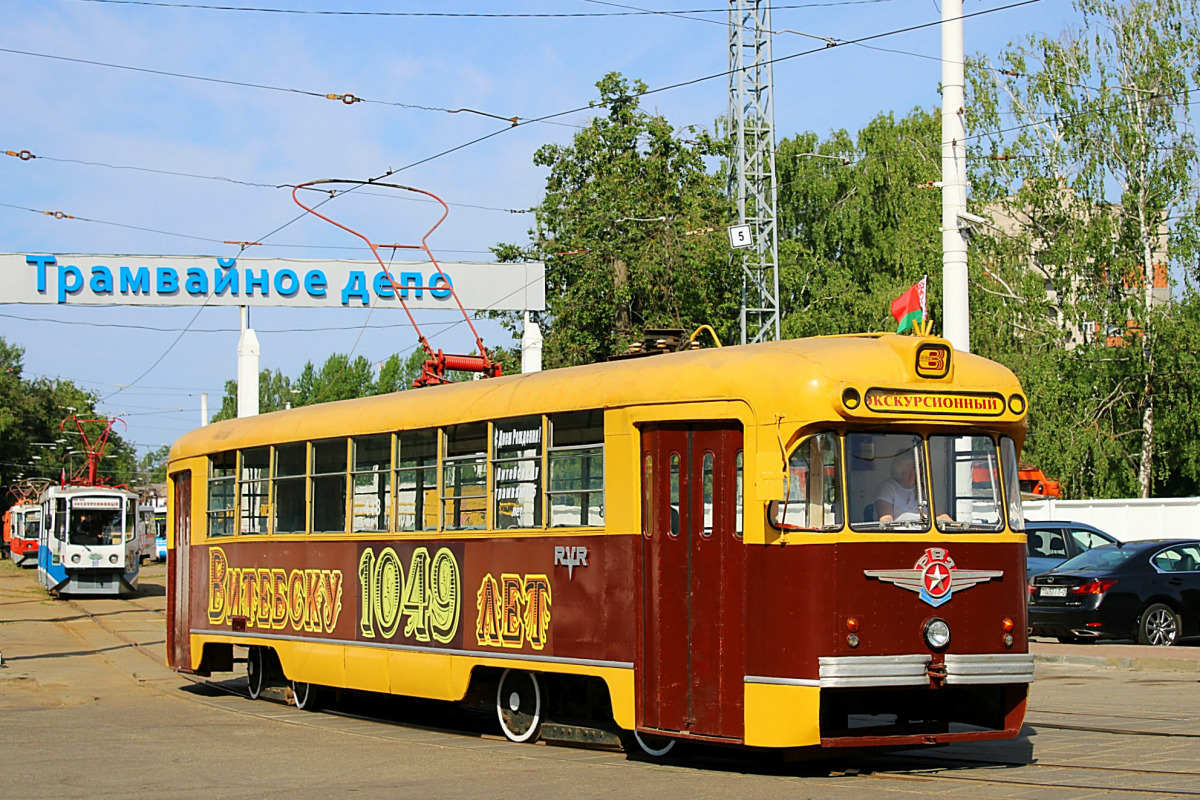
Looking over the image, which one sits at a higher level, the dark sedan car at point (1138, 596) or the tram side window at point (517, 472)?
the tram side window at point (517, 472)

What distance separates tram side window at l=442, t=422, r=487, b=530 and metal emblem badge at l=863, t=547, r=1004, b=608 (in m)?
3.87

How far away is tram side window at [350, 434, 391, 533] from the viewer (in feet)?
43.4

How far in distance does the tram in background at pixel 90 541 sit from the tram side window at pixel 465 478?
31956mm

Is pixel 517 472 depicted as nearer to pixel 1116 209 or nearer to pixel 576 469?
pixel 576 469

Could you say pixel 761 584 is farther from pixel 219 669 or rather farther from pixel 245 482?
pixel 219 669

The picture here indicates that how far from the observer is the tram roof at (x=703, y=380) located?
9.35 metres

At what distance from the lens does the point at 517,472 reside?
1149 centimetres

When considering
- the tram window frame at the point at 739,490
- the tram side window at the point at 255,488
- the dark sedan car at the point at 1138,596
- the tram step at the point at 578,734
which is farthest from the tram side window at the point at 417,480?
the dark sedan car at the point at 1138,596

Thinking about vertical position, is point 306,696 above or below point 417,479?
below

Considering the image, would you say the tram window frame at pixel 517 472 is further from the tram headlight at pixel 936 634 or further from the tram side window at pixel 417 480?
the tram headlight at pixel 936 634

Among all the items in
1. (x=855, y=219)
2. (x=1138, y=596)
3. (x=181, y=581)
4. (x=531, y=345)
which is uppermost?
(x=855, y=219)

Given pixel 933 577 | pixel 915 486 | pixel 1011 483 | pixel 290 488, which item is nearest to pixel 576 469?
pixel 915 486

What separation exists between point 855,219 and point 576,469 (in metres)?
45.3

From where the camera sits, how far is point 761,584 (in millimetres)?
9289
